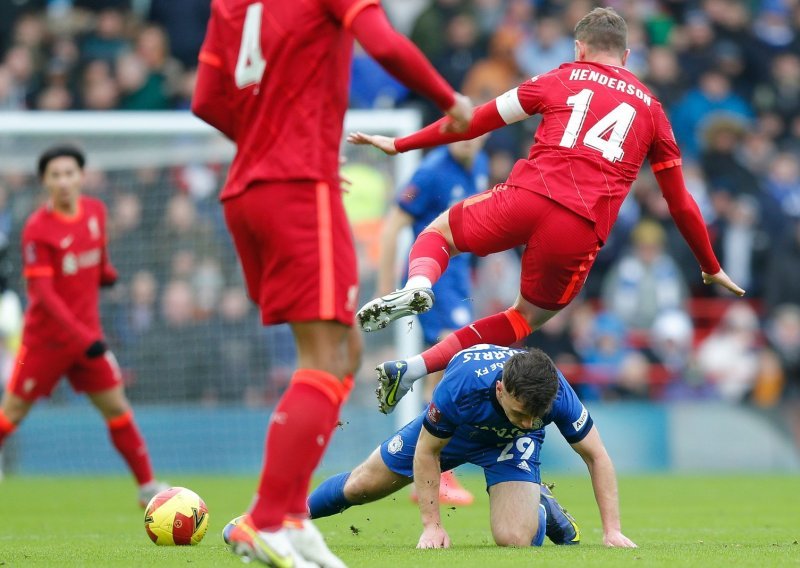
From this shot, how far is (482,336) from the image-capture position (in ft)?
25.4

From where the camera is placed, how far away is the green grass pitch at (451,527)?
6348 mm

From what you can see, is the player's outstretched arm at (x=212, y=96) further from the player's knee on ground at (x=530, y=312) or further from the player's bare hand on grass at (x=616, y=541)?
the player's bare hand on grass at (x=616, y=541)

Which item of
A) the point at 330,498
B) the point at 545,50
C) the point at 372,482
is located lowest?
the point at 330,498

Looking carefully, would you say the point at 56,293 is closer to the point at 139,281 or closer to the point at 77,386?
the point at 77,386

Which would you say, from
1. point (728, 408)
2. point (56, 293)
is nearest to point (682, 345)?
point (728, 408)

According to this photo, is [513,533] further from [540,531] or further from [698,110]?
[698,110]

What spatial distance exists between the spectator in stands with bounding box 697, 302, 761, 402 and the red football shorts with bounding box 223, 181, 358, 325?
1159 cm

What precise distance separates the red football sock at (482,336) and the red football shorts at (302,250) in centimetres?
237

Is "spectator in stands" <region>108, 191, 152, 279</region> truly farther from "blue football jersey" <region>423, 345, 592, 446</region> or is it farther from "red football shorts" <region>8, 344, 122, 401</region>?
"blue football jersey" <region>423, 345, 592, 446</region>

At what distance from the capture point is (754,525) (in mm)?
8906

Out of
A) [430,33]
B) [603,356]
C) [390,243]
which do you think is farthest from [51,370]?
[430,33]

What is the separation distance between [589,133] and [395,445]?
2007 mm

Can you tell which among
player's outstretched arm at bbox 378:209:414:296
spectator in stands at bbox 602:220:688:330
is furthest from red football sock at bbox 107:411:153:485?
spectator in stands at bbox 602:220:688:330

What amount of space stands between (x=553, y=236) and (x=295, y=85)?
2.25m
